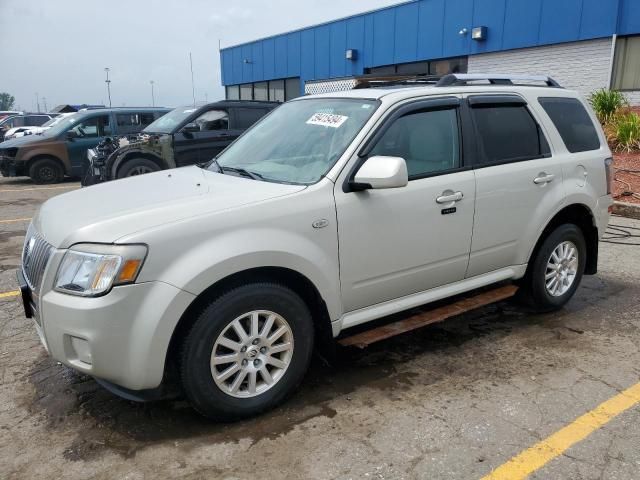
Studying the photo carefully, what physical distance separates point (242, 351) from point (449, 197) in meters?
1.69

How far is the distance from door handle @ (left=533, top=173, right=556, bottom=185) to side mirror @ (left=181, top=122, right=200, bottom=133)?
7035 millimetres

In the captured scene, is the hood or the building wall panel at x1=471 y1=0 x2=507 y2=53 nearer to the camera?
the hood

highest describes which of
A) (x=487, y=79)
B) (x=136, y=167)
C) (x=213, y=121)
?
(x=487, y=79)

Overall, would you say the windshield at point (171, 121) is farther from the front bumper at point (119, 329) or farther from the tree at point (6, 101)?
the tree at point (6, 101)

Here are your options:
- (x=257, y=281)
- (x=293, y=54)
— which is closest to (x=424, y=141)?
(x=257, y=281)

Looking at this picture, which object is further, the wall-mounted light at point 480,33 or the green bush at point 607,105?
the wall-mounted light at point 480,33

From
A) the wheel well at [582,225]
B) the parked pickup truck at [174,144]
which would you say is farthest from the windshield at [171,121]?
the wheel well at [582,225]

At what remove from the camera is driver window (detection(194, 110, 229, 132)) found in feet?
32.6

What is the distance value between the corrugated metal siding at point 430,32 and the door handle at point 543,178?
14.4m

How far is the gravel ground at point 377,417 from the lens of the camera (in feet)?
8.78

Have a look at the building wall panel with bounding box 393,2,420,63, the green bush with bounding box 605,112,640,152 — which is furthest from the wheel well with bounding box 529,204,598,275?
the building wall panel with bounding box 393,2,420,63

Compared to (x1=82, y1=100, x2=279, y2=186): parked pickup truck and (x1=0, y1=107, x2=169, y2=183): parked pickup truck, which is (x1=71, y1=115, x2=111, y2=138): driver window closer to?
(x1=0, y1=107, x2=169, y2=183): parked pickup truck

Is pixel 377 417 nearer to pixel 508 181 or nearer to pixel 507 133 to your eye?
pixel 508 181

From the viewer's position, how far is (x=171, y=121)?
33.1 ft
